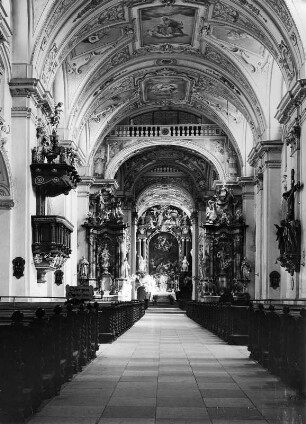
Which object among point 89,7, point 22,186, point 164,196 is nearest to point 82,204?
point 89,7

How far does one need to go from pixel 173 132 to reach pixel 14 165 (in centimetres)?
1485

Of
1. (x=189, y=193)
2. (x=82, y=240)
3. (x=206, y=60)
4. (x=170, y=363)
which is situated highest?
(x=206, y=60)

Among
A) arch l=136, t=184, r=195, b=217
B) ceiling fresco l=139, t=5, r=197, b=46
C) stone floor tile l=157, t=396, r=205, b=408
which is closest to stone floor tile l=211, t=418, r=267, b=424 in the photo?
stone floor tile l=157, t=396, r=205, b=408

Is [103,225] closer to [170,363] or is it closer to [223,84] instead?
[223,84]

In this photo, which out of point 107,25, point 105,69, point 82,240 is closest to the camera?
point 107,25

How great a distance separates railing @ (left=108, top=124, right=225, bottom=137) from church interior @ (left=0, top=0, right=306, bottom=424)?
0.05 meters

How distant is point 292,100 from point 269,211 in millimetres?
4972

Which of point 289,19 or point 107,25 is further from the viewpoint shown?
point 107,25

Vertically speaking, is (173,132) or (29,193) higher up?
(173,132)

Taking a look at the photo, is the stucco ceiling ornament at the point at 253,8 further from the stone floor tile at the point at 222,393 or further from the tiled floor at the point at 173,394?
the stone floor tile at the point at 222,393

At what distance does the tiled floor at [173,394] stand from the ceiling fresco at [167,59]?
8524 millimetres

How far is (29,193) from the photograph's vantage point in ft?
50.2

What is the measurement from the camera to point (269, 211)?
20.8 m

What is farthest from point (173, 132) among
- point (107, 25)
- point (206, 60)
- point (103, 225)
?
point (107, 25)
